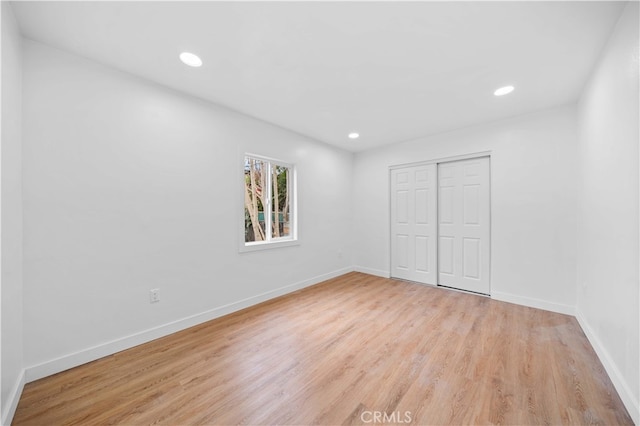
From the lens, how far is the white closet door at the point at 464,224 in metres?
3.46

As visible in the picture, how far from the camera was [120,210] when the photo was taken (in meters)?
2.15

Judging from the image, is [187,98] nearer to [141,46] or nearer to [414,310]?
[141,46]

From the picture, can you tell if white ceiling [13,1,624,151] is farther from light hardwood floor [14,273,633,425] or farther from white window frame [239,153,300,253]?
light hardwood floor [14,273,633,425]

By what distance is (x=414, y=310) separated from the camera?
296cm

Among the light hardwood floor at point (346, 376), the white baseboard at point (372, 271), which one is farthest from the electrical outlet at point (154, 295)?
Result: the white baseboard at point (372, 271)

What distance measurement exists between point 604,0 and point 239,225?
334 cm

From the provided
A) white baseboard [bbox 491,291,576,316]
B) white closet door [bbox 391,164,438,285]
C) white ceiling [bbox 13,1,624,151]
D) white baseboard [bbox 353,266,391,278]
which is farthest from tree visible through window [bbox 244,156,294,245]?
white baseboard [bbox 491,291,576,316]

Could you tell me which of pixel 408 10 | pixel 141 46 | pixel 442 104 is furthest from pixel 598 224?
pixel 141 46

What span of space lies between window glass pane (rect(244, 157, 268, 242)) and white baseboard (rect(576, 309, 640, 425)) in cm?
335

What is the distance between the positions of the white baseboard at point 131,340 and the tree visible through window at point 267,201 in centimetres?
76

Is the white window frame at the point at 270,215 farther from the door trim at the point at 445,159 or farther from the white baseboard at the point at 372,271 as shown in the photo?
the door trim at the point at 445,159

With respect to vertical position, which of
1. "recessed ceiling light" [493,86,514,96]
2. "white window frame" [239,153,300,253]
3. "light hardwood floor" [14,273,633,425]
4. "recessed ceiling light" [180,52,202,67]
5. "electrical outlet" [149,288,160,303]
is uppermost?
"recessed ceiling light" [180,52,202,67]

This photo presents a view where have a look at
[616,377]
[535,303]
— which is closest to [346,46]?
[616,377]

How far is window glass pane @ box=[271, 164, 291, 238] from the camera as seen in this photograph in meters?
3.64
